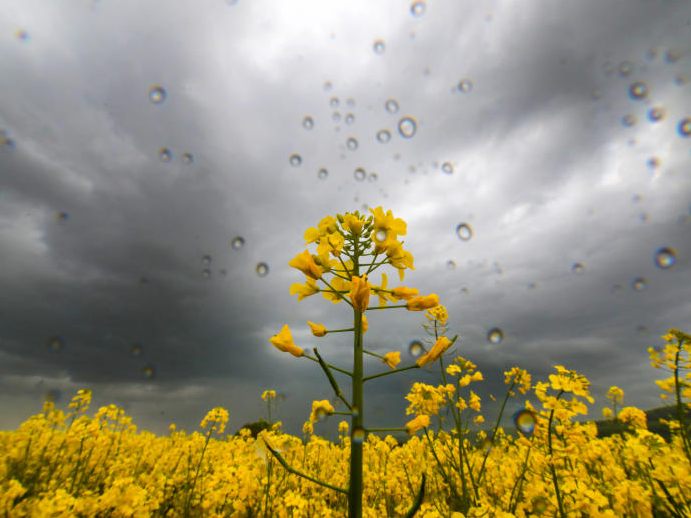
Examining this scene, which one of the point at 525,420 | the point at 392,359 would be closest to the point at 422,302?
the point at 392,359

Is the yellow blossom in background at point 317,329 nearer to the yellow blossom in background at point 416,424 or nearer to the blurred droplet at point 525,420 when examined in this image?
the yellow blossom in background at point 416,424

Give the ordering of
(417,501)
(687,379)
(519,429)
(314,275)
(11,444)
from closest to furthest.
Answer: (417,501)
(314,275)
(687,379)
(519,429)
(11,444)

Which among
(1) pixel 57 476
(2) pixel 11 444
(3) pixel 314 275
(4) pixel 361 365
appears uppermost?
(3) pixel 314 275

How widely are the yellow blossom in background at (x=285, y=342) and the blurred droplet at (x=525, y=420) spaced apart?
2.65 metres

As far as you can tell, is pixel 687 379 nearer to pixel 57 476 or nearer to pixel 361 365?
pixel 361 365

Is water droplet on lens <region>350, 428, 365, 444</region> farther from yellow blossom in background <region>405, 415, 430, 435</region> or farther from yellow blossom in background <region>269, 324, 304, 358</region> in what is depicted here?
yellow blossom in background <region>269, 324, 304, 358</region>

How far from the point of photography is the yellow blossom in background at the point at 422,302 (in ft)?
7.34

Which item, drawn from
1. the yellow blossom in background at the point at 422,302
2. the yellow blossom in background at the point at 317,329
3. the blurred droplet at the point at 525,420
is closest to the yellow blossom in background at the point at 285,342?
the yellow blossom in background at the point at 317,329

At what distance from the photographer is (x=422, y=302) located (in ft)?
7.45

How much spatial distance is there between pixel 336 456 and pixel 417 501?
7.17m

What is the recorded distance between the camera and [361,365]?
213 cm

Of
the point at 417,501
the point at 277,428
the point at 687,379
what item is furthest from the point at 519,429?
the point at 277,428

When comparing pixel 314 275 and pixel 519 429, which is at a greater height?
pixel 314 275

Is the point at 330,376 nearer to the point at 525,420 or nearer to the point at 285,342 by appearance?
the point at 285,342
